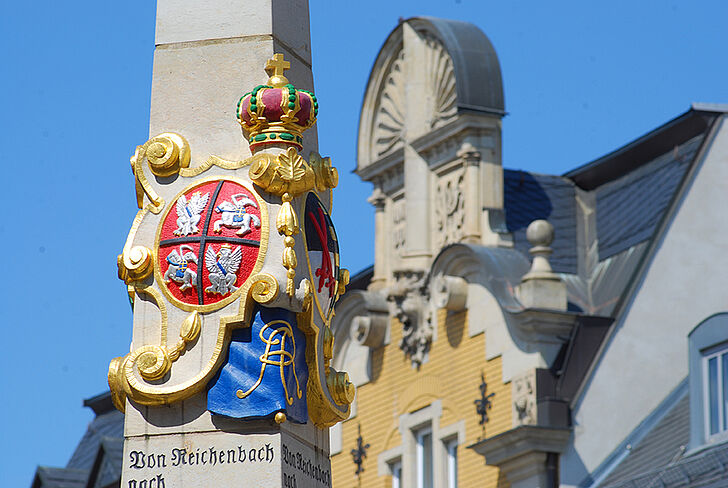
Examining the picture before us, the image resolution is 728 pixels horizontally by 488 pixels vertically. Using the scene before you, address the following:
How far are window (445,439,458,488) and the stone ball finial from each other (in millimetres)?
3090

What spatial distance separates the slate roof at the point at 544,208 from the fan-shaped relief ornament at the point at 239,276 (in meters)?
16.3

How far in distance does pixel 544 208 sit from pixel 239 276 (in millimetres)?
17935

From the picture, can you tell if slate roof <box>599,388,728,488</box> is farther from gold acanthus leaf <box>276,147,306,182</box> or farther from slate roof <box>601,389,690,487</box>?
gold acanthus leaf <box>276,147,306,182</box>

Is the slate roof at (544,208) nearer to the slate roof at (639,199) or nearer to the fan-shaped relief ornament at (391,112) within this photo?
the slate roof at (639,199)

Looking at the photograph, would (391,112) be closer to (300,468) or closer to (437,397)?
(437,397)

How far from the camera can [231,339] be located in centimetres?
1174

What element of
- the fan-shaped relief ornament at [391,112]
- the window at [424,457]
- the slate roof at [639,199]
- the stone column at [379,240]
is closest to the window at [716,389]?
the slate roof at [639,199]

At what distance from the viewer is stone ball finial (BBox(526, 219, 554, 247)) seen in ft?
88.7

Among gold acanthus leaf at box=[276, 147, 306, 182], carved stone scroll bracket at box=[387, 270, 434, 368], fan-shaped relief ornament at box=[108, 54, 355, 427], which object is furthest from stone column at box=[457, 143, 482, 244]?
gold acanthus leaf at box=[276, 147, 306, 182]

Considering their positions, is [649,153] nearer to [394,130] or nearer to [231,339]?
[394,130]

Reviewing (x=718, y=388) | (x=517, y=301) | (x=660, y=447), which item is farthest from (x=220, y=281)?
(x=517, y=301)

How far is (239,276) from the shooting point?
11812 mm

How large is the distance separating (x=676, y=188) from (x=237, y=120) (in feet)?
47.6

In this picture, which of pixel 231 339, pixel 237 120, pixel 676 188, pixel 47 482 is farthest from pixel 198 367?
pixel 47 482
